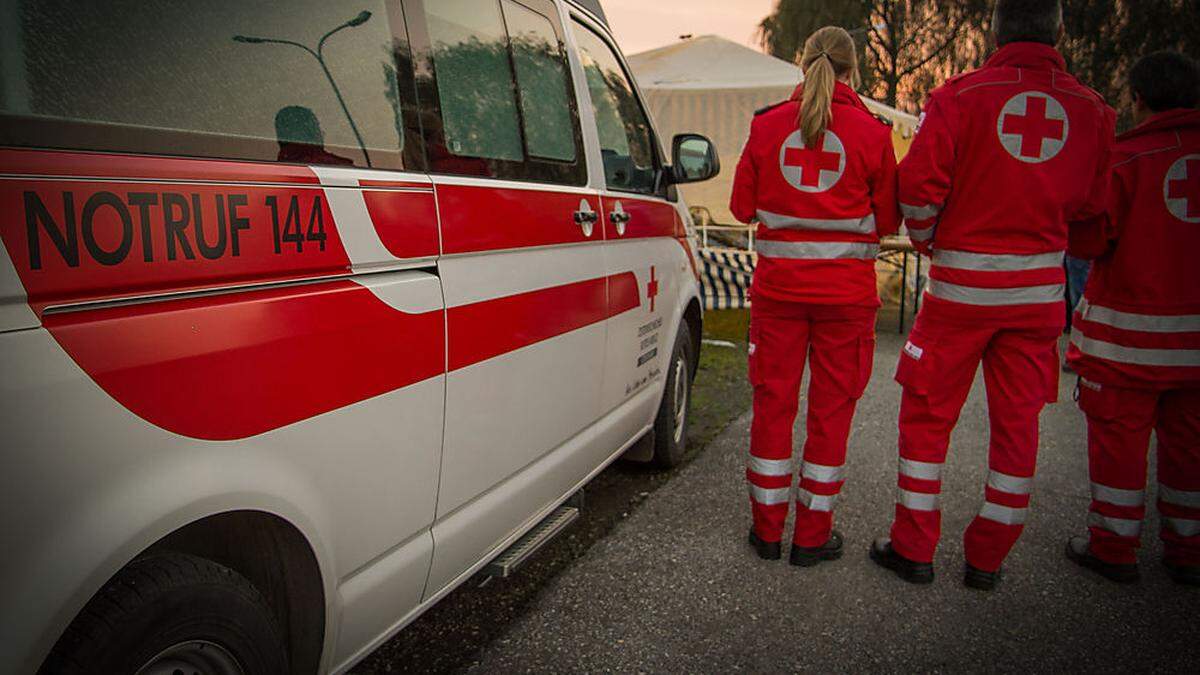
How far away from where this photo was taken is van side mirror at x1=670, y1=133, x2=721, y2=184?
3504mm

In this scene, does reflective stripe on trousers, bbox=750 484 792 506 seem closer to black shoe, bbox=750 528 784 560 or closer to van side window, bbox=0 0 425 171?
black shoe, bbox=750 528 784 560

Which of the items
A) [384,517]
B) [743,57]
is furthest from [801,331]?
[743,57]

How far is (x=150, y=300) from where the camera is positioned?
1.24 m

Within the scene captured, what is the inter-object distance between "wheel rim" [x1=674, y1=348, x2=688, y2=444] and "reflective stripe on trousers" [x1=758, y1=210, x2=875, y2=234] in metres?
1.26

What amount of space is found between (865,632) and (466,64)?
2.09 meters

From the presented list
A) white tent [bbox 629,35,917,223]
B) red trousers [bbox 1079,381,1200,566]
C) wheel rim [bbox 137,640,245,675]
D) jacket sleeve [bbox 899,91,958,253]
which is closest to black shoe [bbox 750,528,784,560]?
red trousers [bbox 1079,381,1200,566]

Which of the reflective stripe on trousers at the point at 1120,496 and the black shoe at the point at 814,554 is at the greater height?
the reflective stripe on trousers at the point at 1120,496

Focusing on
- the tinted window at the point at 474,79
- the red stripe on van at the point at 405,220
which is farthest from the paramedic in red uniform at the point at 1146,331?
the red stripe on van at the point at 405,220

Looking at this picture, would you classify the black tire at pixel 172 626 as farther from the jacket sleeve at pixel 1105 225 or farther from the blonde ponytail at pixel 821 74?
the jacket sleeve at pixel 1105 225

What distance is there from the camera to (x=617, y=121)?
3346 millimetres

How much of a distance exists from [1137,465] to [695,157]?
203cm

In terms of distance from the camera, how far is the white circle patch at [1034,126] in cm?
253

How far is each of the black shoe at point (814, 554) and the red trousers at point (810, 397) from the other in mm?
28

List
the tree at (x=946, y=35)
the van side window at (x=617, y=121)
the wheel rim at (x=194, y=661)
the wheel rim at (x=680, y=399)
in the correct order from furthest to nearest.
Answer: the tree at (x=946, y=35) → the wheel rim at (x=680, y=399) → the van side window at (x=617, y=121) → the wheel rim at (x=194, y=661)
